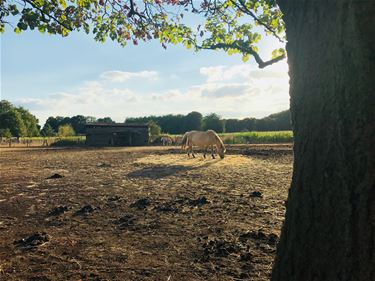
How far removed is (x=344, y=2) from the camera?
7.00 ft

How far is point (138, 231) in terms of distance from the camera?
6.08m

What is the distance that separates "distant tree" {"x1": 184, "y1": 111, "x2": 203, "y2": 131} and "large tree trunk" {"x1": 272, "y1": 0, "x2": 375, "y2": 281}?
9660 centimetres

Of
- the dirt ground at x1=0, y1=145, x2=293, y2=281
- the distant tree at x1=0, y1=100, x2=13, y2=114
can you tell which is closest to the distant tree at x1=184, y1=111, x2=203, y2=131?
the distant tree at x1=0, y1=100, x2=13, y2=114

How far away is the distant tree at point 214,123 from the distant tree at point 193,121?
248 cm

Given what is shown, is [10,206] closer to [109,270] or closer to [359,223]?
[109,270]

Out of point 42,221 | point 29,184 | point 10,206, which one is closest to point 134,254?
point 42,221

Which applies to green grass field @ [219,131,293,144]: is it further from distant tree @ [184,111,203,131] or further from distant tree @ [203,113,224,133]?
distant tree @ [184,111,203,131]

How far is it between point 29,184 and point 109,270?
8.09 m

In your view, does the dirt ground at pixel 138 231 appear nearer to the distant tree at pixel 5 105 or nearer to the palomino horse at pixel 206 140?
the palomino horse at pixel 206 140

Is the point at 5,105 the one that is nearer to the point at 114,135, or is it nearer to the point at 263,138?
the point at 114,135

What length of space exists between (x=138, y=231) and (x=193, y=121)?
95494 millimetres

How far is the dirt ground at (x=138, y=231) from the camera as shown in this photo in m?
4.39

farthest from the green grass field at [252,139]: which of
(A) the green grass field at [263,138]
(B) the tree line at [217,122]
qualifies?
(B) the tree line at [217,122]

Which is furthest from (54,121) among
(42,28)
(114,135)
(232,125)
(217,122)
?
(42,28)
